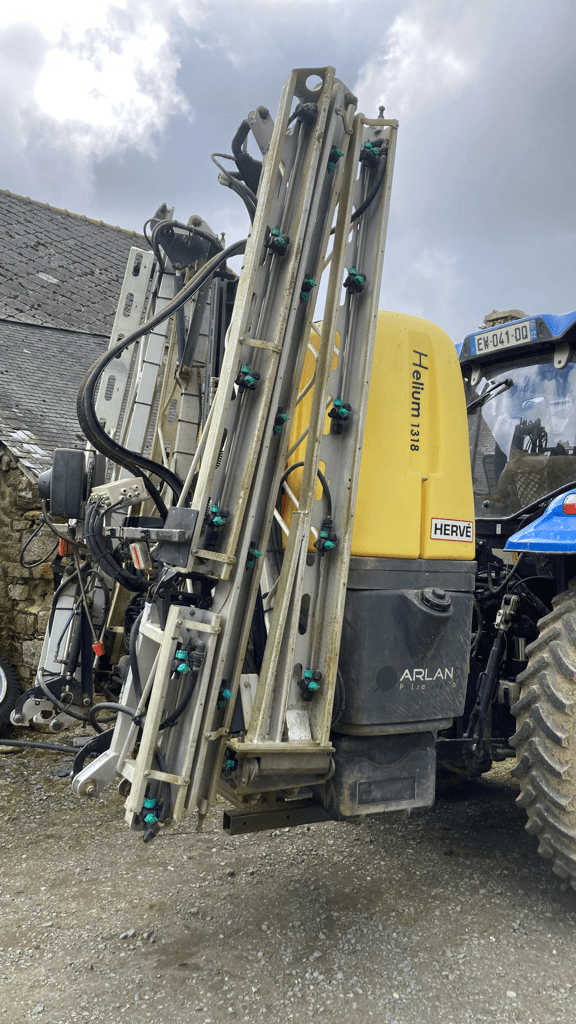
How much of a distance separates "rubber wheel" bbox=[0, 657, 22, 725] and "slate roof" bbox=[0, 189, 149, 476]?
1.85 meters

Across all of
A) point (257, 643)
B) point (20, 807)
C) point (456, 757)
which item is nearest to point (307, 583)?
point (257, 643)

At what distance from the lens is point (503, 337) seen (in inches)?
173

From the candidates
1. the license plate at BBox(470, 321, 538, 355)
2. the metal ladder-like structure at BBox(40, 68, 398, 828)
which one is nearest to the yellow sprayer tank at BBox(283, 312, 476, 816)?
the metal ladder-like structure at BBox(40, 68, 398, 828)

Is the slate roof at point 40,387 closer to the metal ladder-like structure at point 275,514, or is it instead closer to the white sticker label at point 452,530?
the metal ladder-like structure at point 275,514

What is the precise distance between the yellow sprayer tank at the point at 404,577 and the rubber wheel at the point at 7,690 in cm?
494

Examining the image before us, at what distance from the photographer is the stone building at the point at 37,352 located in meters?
7.45

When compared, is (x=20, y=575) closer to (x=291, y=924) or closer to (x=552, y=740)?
(x=291, y=924)

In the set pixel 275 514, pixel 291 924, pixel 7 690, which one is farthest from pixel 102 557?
pixel 7 690

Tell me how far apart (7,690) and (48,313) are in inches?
262

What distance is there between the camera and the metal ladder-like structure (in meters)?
2.73

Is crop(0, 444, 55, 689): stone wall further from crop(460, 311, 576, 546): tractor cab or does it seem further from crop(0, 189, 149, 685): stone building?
crop(460, 311, 576, 546): tractor cab

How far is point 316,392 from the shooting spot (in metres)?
2.91

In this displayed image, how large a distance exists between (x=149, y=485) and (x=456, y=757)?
6.26 feet

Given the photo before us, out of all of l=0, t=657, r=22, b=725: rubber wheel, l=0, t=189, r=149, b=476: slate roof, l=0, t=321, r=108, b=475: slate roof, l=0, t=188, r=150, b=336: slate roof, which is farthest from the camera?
l=0, t=188, r=150, b=336: slate roof
